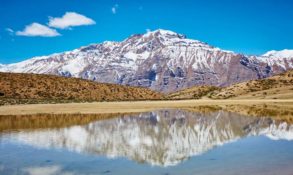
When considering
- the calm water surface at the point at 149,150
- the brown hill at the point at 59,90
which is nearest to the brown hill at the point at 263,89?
the brown hill at the point at 59,90

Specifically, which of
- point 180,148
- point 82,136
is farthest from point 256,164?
point 82,136

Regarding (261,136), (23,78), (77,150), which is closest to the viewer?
(77,150)

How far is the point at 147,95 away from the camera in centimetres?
14700

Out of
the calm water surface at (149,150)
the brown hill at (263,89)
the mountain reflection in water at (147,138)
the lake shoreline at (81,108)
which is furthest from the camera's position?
the brown hill at (263,89)

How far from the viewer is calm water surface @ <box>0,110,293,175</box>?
21594mm

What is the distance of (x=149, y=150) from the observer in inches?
1096

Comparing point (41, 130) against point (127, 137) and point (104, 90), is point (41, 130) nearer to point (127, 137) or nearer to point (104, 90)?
point (127, 137)

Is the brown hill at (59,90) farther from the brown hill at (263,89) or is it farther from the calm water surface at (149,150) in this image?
the calm water surface at (149,150)

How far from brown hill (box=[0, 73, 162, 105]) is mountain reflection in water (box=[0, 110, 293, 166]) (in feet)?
252

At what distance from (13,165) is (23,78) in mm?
114499

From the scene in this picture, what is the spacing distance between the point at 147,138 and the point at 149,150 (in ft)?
20.4

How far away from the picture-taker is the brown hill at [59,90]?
396 feet

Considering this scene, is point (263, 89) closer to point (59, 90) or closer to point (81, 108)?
point (59, 90)

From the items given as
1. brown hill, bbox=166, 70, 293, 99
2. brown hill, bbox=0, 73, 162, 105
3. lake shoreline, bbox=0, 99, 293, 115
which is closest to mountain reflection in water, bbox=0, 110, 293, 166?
lake shoreline, bbox=0, 99, 293, 115
